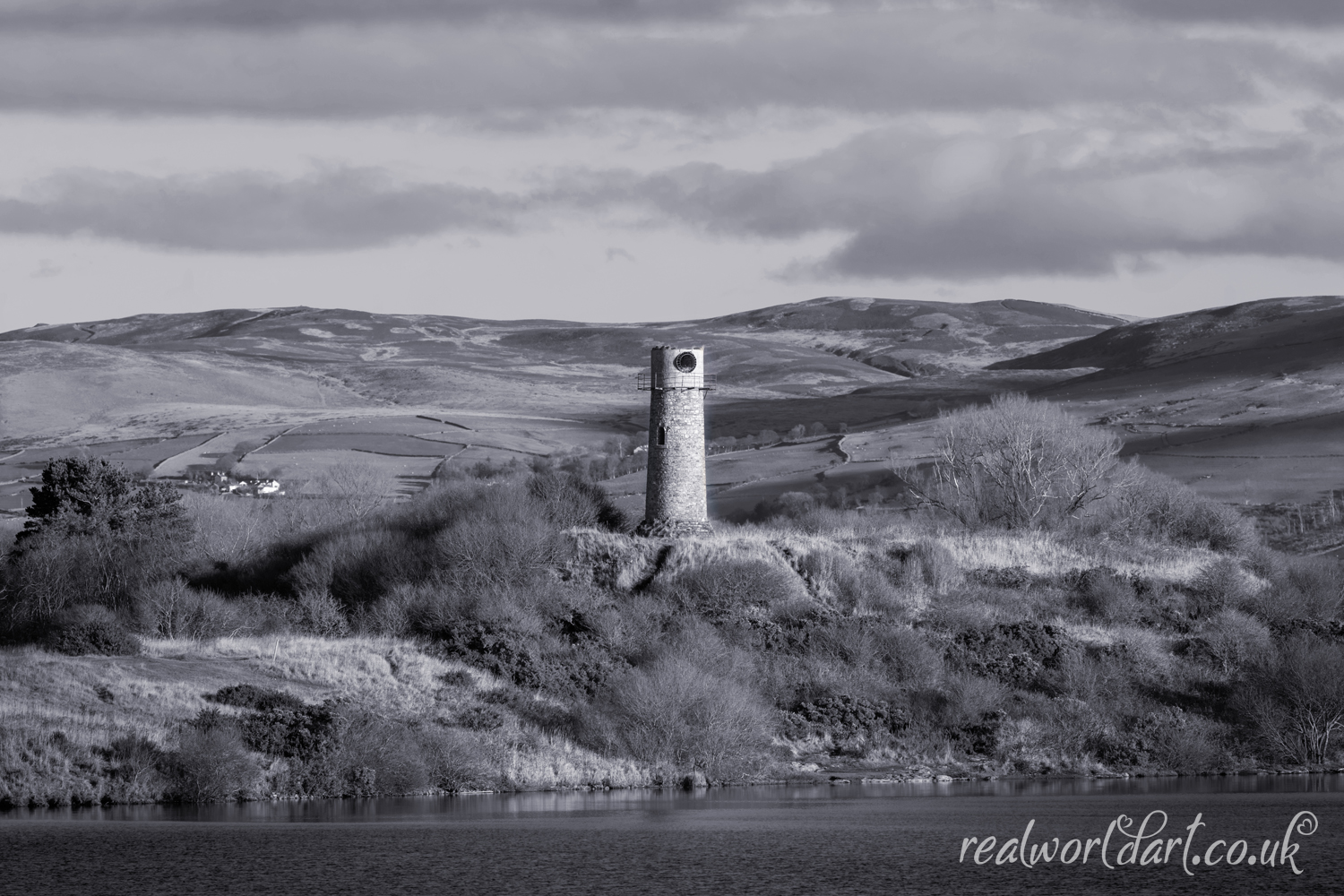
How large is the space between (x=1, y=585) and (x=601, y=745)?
28.5 meters

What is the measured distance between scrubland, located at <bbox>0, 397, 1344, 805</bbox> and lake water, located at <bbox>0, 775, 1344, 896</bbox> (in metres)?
3.41

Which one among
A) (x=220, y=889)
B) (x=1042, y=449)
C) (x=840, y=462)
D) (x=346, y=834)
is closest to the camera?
(x=220, y=889)

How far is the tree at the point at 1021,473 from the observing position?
86.6m

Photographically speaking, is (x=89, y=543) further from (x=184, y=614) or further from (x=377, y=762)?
(x=377, y=762)

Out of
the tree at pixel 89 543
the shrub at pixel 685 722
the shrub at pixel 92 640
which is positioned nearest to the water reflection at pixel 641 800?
the shrub at pixel 685 722

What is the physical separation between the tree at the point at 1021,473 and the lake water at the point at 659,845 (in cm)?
3599

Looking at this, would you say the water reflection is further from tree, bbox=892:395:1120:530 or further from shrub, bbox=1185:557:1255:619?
tree, bbox=892:395:1120:530

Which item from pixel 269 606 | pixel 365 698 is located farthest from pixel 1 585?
pixel 365 698

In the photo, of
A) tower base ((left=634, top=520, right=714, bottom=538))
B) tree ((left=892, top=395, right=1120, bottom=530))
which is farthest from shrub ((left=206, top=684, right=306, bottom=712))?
tree ((left=892, top=395, right=1120, bottom=530))

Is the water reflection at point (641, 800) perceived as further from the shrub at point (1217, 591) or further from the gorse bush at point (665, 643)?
the shrub at point (1217, 591)

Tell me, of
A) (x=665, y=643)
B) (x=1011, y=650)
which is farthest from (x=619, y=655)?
(x=1011, y=650)

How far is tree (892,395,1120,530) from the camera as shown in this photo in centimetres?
8656

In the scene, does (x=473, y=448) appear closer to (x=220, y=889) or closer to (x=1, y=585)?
(x=1, y=585)

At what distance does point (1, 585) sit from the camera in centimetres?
7081
